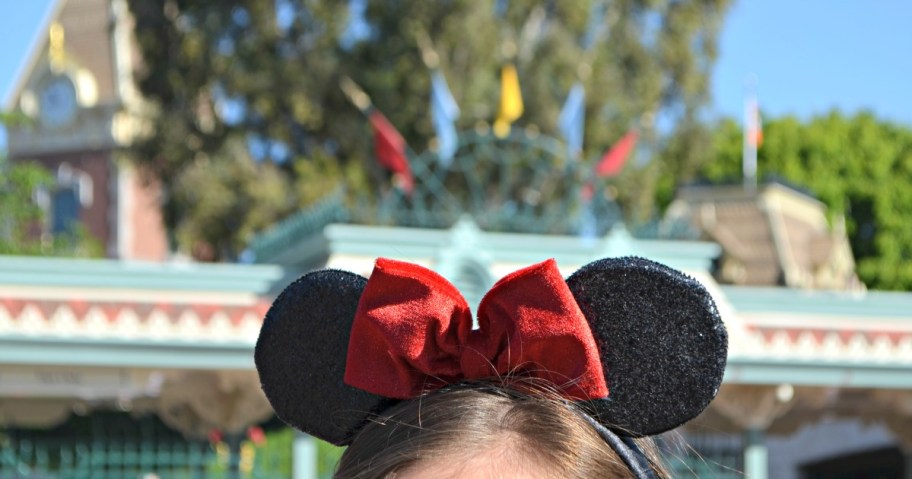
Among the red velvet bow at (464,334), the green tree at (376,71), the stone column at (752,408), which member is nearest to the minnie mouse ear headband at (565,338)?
the red velvet bow at (464,334)

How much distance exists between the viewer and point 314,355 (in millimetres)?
1242

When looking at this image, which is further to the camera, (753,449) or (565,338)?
(753,449)

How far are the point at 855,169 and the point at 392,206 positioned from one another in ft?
68.1

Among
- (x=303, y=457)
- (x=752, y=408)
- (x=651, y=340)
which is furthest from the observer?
(x=752, y=408)

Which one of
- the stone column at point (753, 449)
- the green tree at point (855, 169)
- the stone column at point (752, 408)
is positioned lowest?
the stone column at point (753, 449)

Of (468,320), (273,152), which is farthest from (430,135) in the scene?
(468,320)

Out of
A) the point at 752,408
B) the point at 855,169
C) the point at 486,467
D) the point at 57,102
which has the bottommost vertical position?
the point at 752,408

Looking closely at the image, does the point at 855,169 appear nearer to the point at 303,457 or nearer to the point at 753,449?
the point at 753,449

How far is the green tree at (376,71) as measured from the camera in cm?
1681

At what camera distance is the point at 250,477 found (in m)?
7.80

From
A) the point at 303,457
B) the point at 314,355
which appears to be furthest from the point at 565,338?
the point at 303,457

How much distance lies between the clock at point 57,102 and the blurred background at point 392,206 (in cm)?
6

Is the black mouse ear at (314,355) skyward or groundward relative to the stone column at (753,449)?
skyward

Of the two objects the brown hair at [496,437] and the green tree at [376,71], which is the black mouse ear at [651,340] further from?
the green tree at [376,71]
